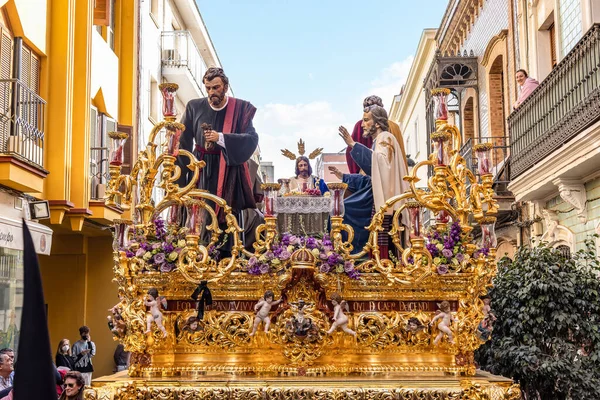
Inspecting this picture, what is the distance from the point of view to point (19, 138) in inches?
378

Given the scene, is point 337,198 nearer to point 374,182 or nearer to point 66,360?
point 374,182

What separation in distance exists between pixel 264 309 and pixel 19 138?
17.9 feet

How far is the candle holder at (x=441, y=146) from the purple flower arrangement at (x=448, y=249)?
1.53ft

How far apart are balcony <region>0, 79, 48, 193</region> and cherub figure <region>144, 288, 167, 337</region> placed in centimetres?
431

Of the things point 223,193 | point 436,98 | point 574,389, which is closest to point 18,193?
point 223,193

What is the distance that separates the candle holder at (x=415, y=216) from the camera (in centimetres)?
553

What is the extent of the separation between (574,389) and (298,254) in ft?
9.56

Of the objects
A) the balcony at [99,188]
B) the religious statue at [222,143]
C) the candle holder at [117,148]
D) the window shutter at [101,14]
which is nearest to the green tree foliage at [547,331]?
the religious statue at [222,143]

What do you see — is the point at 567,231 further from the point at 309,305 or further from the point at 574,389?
the point at 309,305

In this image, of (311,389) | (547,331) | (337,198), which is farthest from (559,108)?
(311,389)

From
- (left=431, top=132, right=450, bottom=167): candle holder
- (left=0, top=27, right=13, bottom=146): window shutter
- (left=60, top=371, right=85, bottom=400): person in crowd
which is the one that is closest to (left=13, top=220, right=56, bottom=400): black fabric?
(left=60, top=371, right=85, bottom=400): person in crowd

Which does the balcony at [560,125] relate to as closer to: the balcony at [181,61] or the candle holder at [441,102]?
the candle holder at [441,102]

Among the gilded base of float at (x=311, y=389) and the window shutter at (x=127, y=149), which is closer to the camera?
the gilded base of float at (x=311, y=389)

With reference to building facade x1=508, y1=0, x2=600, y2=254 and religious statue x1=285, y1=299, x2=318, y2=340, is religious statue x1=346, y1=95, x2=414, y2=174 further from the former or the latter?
building facade x1=508, y1=0, x2=600, y2=254
